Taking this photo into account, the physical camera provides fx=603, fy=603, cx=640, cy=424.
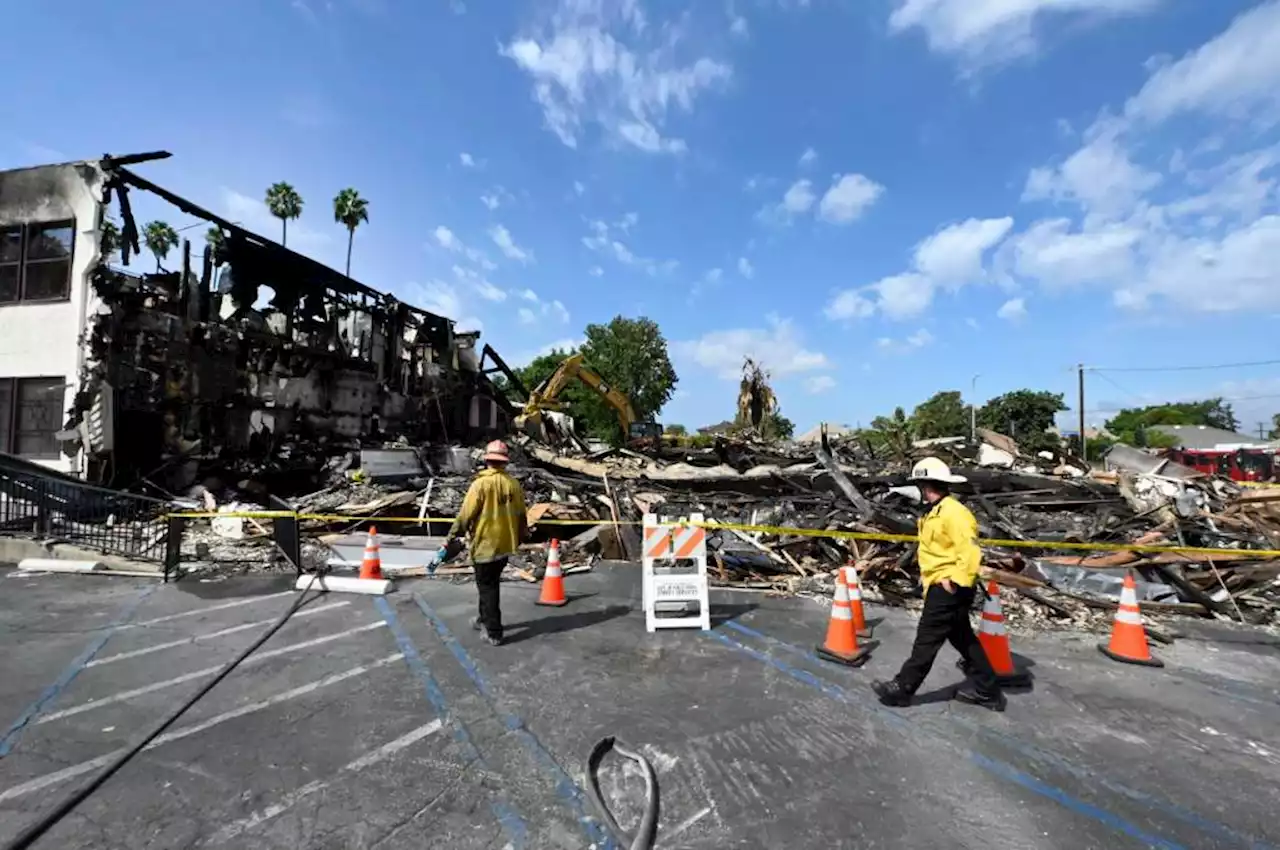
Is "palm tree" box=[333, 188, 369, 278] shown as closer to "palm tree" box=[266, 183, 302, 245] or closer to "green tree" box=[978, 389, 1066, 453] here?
"palm tree" box=[266, 183, 302, 245]

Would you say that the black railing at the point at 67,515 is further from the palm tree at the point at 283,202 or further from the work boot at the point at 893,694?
the palm tree at the point at 283,202

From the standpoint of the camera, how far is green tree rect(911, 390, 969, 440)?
1955 inches

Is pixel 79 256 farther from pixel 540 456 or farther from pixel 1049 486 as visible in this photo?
pixel 1049 486

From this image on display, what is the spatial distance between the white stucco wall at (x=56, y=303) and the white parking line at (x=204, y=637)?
9823 millimetres

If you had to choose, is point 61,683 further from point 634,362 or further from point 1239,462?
point 634,362

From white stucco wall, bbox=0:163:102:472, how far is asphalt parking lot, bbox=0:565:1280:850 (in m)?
9.16

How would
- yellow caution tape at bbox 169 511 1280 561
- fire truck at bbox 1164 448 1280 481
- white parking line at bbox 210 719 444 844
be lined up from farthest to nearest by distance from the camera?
fire truck at bbox 1164 448 1280 481, yellow caution tape at bbox 169 511 1280 561, white parking line at bbox 210 719 444 844

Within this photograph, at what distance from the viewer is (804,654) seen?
18.0ft

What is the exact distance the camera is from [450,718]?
408cm

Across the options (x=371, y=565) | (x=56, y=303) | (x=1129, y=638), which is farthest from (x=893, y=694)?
(x=56, y=303)

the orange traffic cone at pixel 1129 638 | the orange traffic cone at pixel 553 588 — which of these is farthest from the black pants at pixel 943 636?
the orange traffic cone at pixel 553 588

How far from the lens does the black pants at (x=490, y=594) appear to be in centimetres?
566

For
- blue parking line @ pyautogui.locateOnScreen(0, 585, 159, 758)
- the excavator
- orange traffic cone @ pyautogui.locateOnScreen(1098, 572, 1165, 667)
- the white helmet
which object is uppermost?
the excavator

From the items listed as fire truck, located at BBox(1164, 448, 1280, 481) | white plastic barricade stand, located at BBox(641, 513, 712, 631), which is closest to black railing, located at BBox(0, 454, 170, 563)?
white plastic barricade stand, located at BBox(641, 513, 712, 631)
